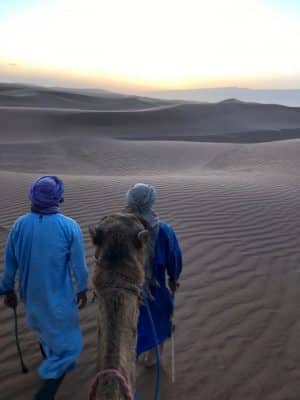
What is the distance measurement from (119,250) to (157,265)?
4.16 feet

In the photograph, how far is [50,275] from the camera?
2.88 meters

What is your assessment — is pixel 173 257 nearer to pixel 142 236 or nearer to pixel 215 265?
pixel 142 236

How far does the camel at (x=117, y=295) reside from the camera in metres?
1.55

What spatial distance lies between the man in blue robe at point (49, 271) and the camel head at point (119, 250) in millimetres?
1025

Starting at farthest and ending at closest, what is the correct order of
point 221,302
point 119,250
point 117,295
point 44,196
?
point 221,302, point 44,196, point 119,250, point 117,295

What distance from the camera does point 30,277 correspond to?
9.53ft

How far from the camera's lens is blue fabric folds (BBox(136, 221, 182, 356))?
304 centimetres

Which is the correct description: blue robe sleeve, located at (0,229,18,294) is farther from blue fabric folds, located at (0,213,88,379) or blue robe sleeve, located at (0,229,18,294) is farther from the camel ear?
the camel ear

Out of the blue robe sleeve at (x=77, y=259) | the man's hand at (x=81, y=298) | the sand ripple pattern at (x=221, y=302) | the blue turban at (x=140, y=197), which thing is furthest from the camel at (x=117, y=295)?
the sand ripple pattern at (x=221, y=302)

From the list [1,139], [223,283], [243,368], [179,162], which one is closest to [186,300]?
[223,283]

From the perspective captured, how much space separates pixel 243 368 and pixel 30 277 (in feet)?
7.10

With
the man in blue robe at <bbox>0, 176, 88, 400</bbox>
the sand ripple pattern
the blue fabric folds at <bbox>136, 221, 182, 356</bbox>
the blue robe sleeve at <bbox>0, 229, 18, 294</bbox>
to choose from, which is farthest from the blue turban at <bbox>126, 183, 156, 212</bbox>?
the sand ripple pattern

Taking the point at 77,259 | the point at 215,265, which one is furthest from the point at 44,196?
the point at 215,265

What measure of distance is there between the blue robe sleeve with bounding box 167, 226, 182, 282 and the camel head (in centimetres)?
112
